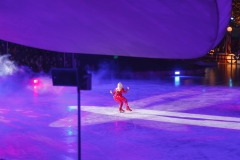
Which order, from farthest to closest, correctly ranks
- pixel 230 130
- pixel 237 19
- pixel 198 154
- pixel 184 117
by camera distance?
1. pixel 237 19
2. pixel 184 117
3. pixel 230 130
4. pixel 198 154

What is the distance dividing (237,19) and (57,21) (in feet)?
130

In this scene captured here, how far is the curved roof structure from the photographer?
197 inches

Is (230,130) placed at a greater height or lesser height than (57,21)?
lesser

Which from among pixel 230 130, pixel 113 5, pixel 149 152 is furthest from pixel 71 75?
pixel 230 130

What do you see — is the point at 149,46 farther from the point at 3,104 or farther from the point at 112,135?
the point at 3,104

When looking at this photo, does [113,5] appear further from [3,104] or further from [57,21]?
[3,104]

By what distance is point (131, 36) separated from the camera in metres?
7.19

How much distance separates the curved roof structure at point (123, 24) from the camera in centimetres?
502

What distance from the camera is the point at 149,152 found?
7219 mm

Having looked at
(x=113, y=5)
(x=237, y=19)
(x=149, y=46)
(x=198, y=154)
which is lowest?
(x=198, y=154)

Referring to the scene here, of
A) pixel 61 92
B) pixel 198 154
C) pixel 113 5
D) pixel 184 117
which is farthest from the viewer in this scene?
pixel 61 92

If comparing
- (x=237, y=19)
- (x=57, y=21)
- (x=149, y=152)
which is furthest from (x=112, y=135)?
(x=237, y=19)

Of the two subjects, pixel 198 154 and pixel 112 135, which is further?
pixel 112 135

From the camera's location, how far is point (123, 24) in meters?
6.58
